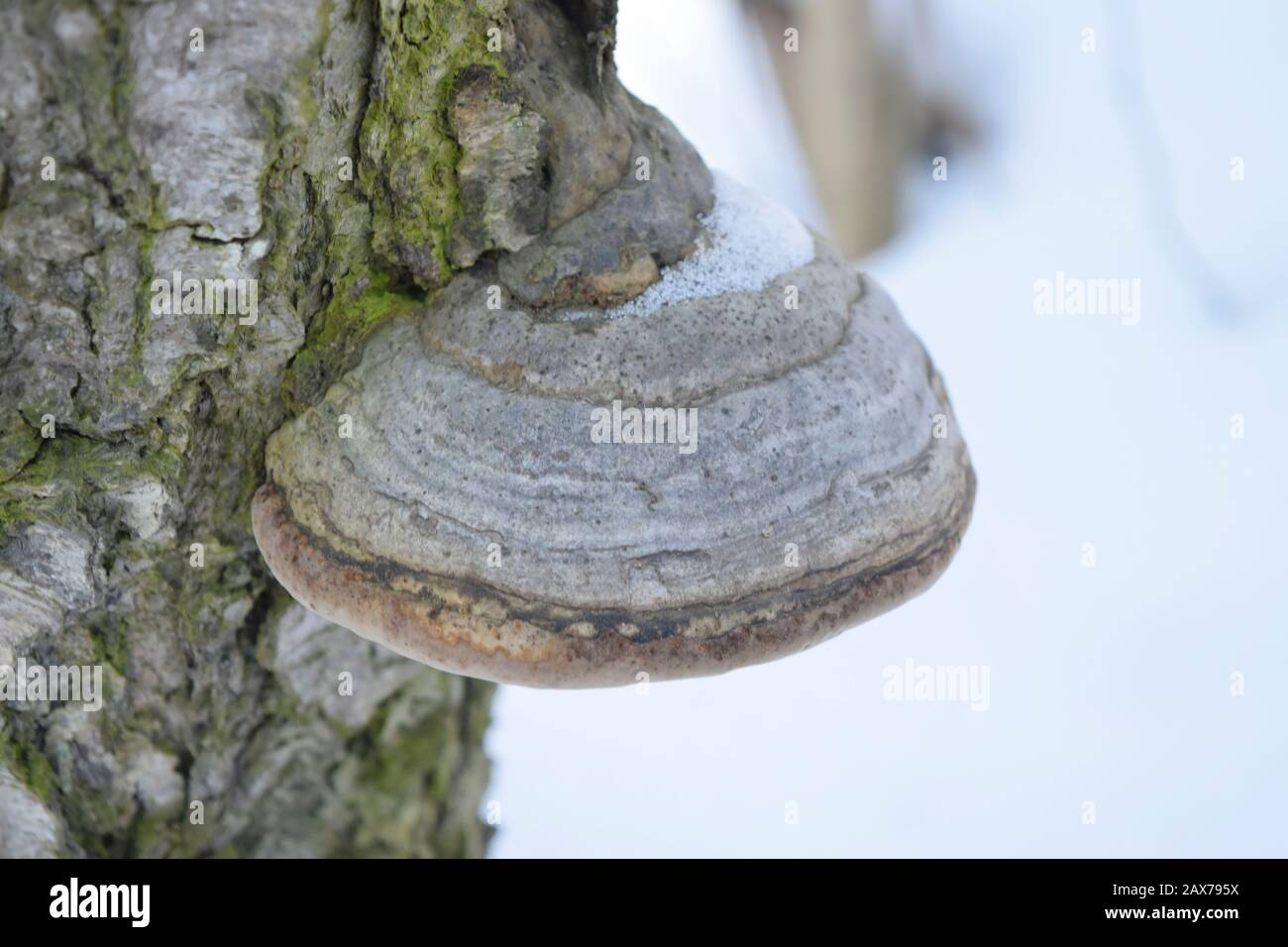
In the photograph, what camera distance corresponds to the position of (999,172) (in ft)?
21.1

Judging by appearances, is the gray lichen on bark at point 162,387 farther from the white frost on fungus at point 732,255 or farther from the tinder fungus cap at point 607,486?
the white frost on fungus at point 732,255

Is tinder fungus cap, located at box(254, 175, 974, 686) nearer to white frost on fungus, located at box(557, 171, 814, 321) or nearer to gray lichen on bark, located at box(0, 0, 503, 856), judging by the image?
white frost on fungus, located at box(557, 171, 814, 321)

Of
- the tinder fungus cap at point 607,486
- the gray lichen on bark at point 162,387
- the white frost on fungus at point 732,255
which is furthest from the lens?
the white frost on fungus at point 732,255

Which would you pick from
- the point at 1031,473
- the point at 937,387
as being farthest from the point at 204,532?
the point at 1031,473

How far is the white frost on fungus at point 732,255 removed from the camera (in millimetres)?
1671

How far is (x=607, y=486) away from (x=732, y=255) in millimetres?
501

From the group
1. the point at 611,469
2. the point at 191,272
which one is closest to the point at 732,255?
the point at 611,469

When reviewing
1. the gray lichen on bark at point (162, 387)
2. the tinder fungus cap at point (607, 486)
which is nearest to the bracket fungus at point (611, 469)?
the tinder fungus cap at point (607, 486)

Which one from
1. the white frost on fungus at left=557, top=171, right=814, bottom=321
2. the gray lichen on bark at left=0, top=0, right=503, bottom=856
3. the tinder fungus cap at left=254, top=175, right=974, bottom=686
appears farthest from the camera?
the white frost on fungus at left=557, top=171, right=814, bottom=321

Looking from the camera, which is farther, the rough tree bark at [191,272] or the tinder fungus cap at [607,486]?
the tinder fungus cap at [607,486]

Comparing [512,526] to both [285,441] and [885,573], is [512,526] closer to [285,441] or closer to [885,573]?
[285,441]

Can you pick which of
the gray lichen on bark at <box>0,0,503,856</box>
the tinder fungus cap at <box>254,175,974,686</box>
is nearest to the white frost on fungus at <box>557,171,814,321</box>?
the tinder fungus cap at <box>254,175,974,686</box>

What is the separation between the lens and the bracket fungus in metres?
1.54

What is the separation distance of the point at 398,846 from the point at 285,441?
1408mm
